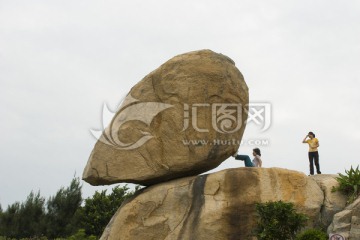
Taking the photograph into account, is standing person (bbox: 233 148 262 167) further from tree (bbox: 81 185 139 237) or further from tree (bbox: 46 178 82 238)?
tree (bbox: 46 178 82 238)

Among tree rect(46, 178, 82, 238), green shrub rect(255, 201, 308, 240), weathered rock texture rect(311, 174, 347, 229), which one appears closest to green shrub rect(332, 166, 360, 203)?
weathered rock texture rect(311, 174, 347, 229)

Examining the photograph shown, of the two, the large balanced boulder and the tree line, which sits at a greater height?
the large balanced boulder

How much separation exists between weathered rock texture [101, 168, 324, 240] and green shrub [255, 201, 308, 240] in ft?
2.52

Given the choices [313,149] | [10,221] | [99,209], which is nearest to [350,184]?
[313,149]

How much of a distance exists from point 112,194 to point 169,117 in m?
13.2

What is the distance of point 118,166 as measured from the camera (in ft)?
52.0

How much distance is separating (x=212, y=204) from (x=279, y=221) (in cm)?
210

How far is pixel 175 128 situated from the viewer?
15836 millimetres

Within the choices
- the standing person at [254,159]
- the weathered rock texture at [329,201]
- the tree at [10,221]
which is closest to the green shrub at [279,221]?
the weathered rock texture at [329,201]

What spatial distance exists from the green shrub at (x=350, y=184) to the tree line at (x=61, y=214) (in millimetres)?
13579

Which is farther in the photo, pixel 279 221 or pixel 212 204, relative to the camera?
pixel 212 204

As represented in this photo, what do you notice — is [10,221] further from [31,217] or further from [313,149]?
[313,149]

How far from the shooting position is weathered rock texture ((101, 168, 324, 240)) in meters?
14.8

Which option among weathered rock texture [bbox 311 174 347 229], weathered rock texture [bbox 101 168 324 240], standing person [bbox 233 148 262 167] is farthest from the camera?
standing person [bbox 233 148 262 167]
